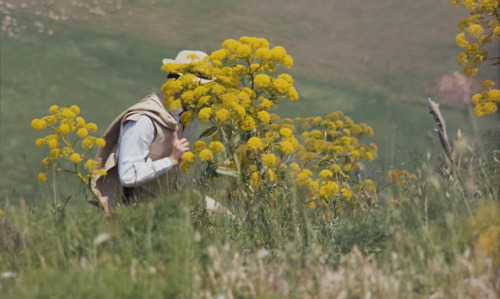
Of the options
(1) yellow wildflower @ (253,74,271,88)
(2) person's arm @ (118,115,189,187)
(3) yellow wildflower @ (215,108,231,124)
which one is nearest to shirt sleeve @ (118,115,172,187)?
(2) person's arm @ (118,115,189,187)

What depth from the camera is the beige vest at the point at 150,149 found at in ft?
15.0

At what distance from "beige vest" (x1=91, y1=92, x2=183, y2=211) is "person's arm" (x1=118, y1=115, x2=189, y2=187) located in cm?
6

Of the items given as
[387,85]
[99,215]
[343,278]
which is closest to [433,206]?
[387,85]

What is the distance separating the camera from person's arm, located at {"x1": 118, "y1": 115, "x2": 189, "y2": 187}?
4414 millimetres

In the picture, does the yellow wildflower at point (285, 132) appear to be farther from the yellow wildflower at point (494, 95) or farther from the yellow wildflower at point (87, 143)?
the yellow wildflower at point (494, 95)

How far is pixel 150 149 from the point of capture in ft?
15.3

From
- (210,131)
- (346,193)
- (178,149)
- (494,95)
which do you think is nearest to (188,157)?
(210,131)

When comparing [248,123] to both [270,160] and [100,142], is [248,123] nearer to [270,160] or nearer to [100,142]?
[270,160]

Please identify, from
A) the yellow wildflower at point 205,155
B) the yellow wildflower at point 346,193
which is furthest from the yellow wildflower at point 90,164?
the yellow wildflower at point 346,193

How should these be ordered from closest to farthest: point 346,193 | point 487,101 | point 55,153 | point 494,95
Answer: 1. point 55,153
2. point 494,95
3. point 487,101
4. point 346,193

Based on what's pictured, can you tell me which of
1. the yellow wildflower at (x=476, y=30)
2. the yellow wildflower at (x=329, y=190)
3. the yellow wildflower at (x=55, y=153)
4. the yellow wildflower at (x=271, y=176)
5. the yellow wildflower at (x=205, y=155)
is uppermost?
the yellow wildflower at (x=476, y=30)

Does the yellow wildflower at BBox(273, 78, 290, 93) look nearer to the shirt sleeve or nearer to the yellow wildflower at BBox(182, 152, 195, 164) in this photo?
the yellow wildflower at BBox(182, 152, 195, 164)

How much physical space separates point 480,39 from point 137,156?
2.76m

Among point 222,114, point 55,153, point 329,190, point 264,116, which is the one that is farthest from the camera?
point 329,190
